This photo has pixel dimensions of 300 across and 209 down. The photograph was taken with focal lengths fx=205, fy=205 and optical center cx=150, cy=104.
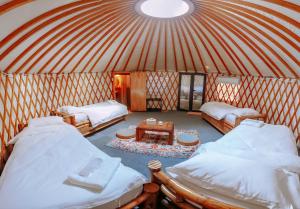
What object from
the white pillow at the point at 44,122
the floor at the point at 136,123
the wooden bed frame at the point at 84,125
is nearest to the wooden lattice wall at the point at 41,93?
the wooden bed frame at the point at 84,125

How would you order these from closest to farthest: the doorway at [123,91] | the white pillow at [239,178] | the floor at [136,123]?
the white pillow at [239,178] → the floor at [136,123] → the doorway at [123,91]

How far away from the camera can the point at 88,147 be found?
237cm

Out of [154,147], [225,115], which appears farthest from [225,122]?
[154,147]

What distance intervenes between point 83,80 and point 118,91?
80.6 inches

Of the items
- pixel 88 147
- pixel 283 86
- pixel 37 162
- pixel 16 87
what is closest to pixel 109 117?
pixel 16 87

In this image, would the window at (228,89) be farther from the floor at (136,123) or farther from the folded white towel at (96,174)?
the folded white towel at (96,174)

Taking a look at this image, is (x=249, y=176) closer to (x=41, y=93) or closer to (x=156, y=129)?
(x=156, y=129)

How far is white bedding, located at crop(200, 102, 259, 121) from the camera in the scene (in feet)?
13.7

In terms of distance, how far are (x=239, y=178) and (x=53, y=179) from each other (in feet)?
4.71

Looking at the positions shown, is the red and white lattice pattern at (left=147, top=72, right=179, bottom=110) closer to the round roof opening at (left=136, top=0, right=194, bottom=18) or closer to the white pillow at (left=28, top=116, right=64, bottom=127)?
the round roof opening at (left=136, top=0, right=194, bottom=18)

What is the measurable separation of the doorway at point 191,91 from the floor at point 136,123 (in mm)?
366

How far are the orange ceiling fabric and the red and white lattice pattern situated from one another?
0.80 meters

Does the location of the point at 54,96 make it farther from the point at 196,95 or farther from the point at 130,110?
the point at 196,95

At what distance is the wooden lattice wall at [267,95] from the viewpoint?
3834 millimetres
